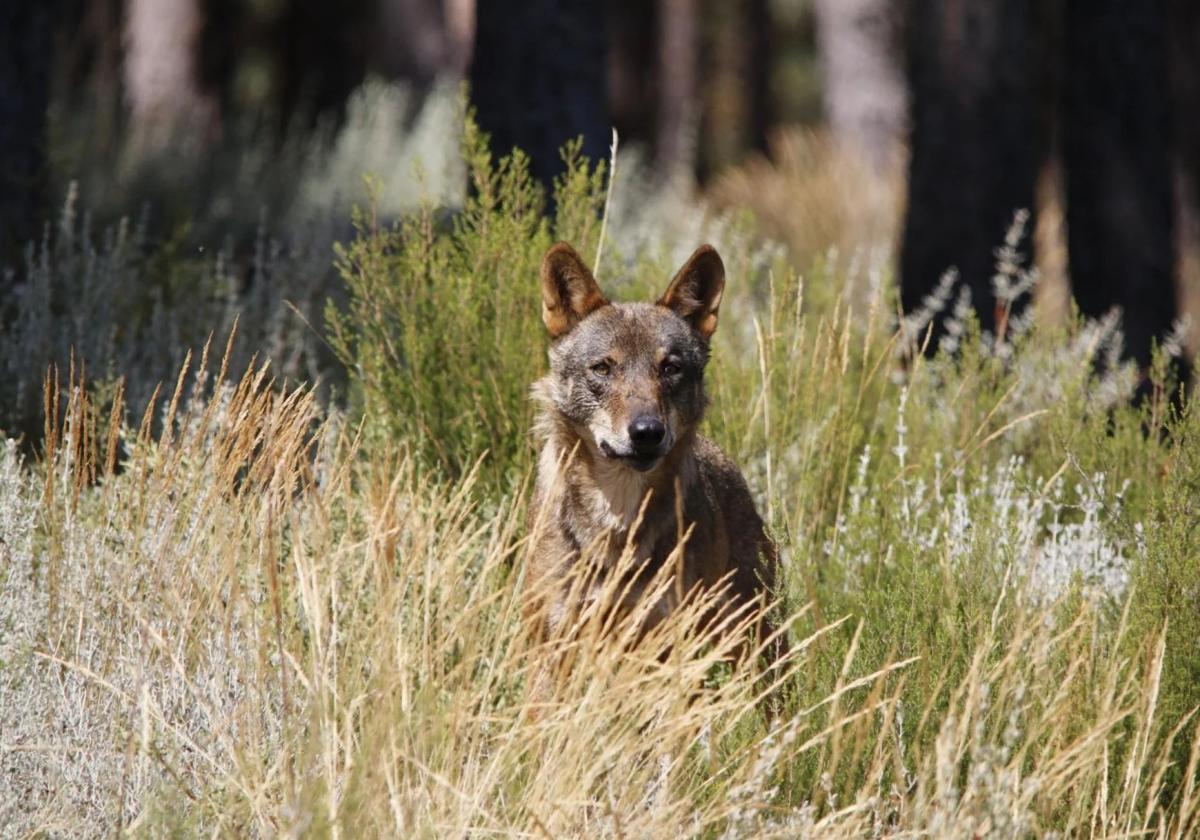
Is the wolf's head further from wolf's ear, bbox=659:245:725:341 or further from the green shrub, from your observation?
the green shrub

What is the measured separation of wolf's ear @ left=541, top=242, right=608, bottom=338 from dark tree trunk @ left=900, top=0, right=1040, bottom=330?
496 centimetres

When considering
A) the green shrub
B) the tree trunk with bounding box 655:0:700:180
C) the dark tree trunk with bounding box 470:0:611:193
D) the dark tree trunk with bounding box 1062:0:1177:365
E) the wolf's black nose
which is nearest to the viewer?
the wolf's black nose

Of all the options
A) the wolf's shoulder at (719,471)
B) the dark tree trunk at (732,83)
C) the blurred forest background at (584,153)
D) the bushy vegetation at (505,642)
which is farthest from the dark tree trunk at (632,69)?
the wolf's shoulder at (719,471)

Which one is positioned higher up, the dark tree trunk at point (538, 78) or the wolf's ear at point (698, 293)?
the dark tree trunk at point (538, 78)

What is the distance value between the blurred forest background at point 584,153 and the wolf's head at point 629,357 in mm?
1004

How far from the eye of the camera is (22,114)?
7.38 meters

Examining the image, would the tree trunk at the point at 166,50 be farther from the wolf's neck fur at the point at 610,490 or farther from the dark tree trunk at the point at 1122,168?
the wolf's neck fur at the point at 610,490

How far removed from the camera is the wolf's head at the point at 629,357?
455cm

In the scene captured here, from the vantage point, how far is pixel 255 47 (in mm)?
30766

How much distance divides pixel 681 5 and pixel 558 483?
20.4 metres

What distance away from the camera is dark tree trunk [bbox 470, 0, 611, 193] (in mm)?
7836

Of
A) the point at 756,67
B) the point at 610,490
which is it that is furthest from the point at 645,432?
the point at 756,67

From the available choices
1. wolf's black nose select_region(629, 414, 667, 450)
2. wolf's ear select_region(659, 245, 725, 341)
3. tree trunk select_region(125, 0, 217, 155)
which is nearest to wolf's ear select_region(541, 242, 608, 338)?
wolf's ear select_region(659, 245, 725, 341)

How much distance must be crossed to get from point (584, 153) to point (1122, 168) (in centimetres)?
463
